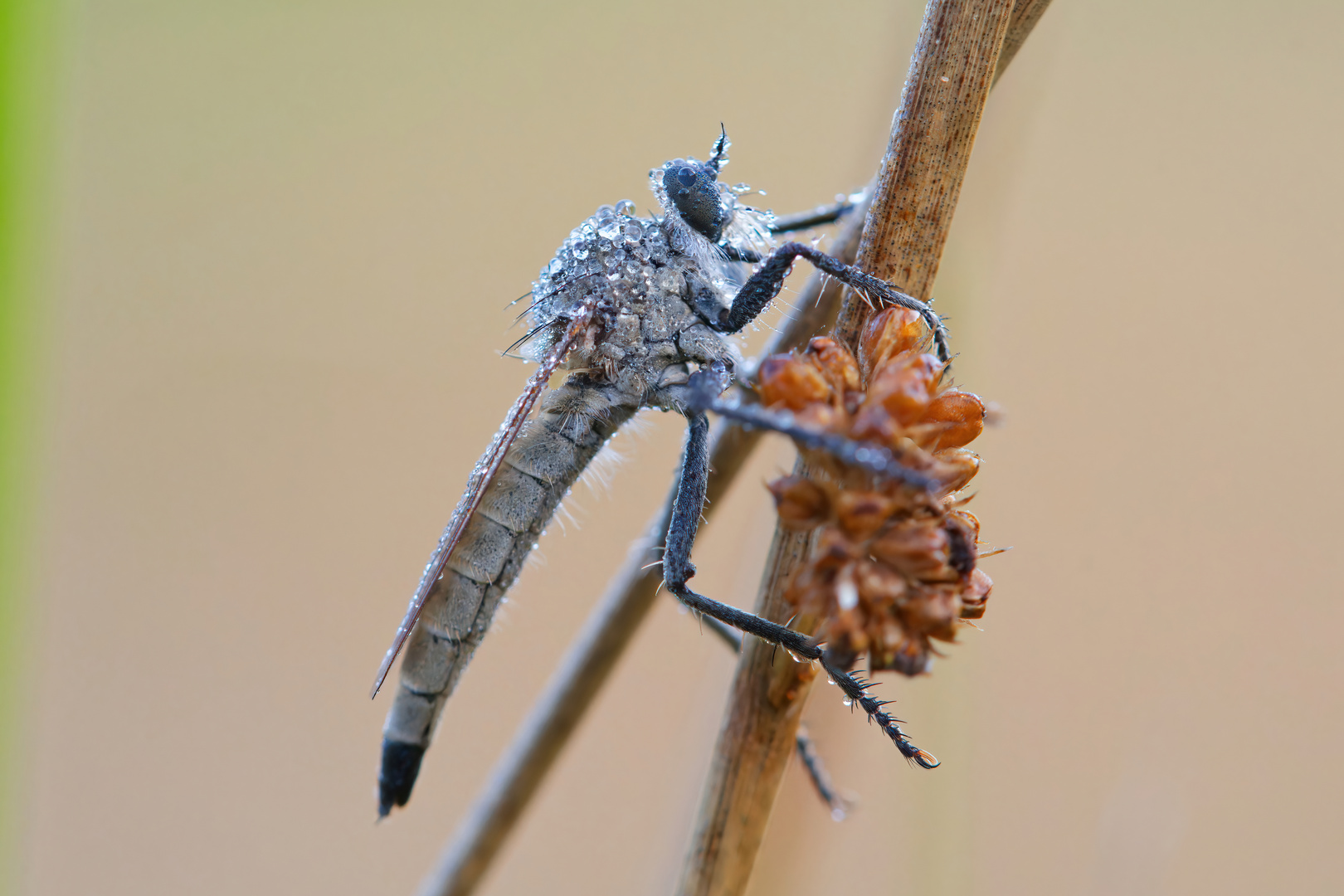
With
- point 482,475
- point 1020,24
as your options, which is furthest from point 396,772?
point 1020,24

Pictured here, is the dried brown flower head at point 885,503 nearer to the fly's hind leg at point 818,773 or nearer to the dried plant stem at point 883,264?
the dried plant stem at point 883,264

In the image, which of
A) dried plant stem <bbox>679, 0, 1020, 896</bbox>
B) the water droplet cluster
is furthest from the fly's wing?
dried plant stem <bbox>679, 0, 1020, 896</bbox>

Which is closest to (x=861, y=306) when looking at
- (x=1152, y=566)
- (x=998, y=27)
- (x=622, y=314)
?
(x=998, y=27)

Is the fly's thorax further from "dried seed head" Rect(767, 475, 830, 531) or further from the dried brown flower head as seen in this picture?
"dried seed head" Rect(767, 475, 830, 531)

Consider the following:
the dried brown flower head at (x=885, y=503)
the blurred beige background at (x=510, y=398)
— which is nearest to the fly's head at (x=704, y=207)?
the dried brown flower head at (x=885, y=503)

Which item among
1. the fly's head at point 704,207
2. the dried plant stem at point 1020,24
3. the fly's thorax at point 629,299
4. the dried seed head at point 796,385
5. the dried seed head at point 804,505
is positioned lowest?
the dried seed head at point 804,505

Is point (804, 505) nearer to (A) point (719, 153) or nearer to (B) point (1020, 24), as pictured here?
(B) point (1020, 24)

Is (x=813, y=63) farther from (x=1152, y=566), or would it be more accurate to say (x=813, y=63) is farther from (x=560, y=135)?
(x=1152, y=566)
